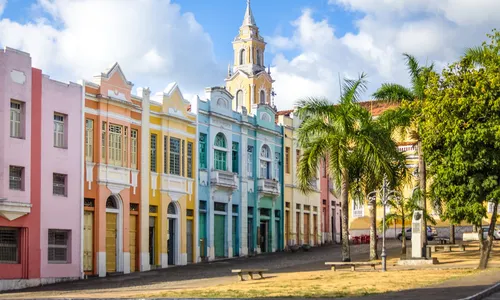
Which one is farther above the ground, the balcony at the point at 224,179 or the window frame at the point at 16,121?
the window frame at the point at 16,121

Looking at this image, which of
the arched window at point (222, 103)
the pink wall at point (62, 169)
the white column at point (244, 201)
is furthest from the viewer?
the white column at point (244, 201)

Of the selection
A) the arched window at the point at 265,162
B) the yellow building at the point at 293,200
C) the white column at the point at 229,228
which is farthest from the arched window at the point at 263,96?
the white column at the point at 229,228

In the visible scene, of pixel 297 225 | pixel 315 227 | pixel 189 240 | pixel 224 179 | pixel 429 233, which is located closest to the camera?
pixel 189 240

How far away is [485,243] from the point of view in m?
34.0

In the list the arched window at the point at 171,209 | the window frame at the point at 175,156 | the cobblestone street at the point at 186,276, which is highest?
the window frame at the point at 175,156

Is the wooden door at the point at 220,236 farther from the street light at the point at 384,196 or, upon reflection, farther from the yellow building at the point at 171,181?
the street light at the point at 384,196

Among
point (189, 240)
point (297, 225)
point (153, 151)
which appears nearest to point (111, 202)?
point (153, 151)

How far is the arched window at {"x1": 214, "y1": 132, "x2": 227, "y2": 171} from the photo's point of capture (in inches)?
1851

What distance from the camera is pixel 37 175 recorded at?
33.9m

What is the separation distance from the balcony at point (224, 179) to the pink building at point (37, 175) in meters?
10.9

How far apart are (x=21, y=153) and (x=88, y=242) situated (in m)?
5.47

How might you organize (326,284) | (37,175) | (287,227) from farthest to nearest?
(287,227)
(37,175)
(326,284)

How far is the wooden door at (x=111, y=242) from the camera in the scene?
37.8 meters

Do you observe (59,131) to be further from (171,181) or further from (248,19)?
(248,19)
